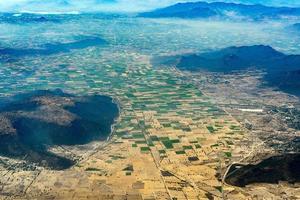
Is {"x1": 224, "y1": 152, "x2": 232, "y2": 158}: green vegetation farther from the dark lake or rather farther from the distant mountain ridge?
the distant mountain ridge

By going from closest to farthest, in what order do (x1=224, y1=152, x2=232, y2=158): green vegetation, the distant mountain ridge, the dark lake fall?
1. the dark lake
2. (x1=224, y1=152, x2=232, y2=158): green vegetation
3. the distant mountain ridge

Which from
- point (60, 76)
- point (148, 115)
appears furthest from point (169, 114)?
point (60, 76)

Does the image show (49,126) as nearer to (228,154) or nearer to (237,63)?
(228,154)

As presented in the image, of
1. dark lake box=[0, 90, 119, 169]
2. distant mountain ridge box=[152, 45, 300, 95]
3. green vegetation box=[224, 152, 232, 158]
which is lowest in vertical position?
distant mountain ridge box=[152, 45, 300, 95]

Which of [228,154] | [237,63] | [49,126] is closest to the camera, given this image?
[228,154]

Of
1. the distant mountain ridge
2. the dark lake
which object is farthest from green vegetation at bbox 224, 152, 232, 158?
the distant mountain ridge

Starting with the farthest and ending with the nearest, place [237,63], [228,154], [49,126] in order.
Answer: [237,63] < [49,126] < [228,154]

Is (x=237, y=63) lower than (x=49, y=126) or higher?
lower

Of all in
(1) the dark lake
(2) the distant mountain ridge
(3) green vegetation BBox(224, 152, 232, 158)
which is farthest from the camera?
(2) the distant mountain ridge

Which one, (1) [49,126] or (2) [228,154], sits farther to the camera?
(1) [49,126]

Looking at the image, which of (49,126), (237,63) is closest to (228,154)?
(49,126)

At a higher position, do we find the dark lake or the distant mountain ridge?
the dark lake
